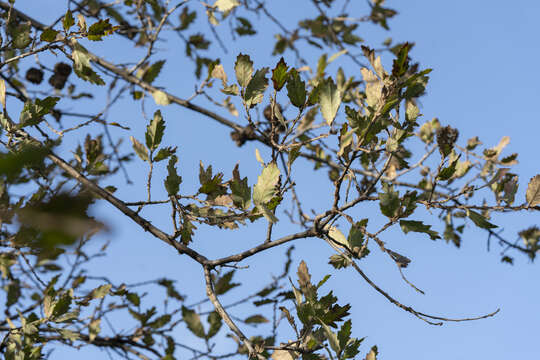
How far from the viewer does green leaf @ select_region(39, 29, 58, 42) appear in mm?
1698

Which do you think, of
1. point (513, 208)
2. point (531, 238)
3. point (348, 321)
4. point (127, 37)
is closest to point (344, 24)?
point (127, 37)

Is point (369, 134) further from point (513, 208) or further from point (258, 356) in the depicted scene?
point (258, 356)

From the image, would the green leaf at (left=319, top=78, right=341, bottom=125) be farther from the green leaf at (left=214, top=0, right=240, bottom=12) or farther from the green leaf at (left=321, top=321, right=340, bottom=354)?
the green leaf at (left=214, top=0, right=240, bottom=12)

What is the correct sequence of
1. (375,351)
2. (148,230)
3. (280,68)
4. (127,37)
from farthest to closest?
1. (127,37)
2. (148,230)
3. (375,351)
4. (280,68)

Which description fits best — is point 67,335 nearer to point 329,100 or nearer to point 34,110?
point 34,110

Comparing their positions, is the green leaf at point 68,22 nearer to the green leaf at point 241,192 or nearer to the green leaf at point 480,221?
the green leaf at point 241,192

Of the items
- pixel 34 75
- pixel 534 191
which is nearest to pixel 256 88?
pixel 534 191

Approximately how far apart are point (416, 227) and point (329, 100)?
1.42ft

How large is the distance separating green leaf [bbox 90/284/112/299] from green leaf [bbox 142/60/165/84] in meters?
1.26

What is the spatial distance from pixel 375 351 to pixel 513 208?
63 cm

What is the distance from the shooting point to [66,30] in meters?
1.73

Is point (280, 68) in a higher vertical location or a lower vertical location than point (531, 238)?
lower

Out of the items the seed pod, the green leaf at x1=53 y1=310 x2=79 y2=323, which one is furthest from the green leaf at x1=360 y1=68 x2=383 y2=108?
the seed pod

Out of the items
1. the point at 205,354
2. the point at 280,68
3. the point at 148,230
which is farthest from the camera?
the point at 205,354
